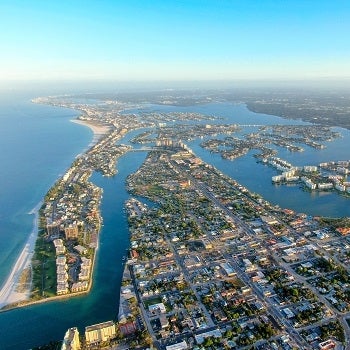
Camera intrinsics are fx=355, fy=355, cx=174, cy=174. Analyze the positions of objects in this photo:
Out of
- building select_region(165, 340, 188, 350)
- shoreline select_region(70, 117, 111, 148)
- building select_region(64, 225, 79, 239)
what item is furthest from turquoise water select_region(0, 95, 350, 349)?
building select_region(165, 340, 188, 350)

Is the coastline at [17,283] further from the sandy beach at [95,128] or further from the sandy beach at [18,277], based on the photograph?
the sandy beach at [95,128]

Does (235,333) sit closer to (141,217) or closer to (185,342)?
(185,342)

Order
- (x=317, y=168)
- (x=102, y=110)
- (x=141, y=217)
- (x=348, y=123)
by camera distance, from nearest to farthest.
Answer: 1. (x=141, y=217)
2. (x=317, y=168)
3. (x=348, y=123)
4. (x=102, y=110)

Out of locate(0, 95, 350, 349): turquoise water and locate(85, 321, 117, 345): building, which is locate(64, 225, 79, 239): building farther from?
locate(85, 321, 117, 345): building

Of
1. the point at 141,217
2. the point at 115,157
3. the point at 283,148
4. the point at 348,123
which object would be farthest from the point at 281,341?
the point at 348,123

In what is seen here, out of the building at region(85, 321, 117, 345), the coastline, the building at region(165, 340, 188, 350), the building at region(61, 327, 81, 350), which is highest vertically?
the building at region(61, 327, 81, 350)
